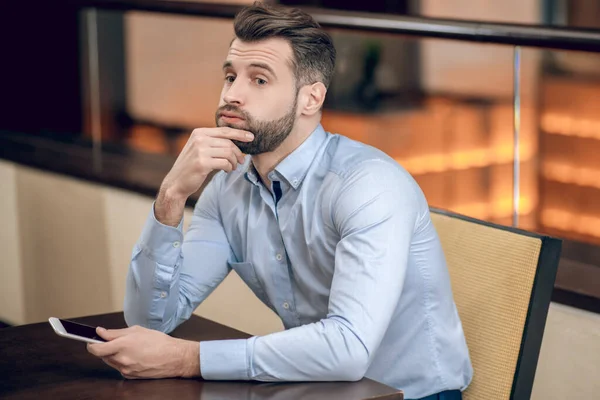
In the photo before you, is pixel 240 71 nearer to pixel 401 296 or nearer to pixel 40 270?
pixel 401 296

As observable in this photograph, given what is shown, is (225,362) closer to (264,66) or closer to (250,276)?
(250,276)

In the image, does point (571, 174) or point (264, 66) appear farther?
point (571, 174)

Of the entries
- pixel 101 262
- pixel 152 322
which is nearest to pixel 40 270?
pixel 101 262

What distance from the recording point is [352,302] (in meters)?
1.59

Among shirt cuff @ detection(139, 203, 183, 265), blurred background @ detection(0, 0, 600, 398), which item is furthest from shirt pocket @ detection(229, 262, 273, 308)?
blurred background @ detection(0, 0, 600, 398)

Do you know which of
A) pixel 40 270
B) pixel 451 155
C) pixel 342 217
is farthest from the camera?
pixel 451 155

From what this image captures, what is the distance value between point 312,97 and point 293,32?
0.13 meters

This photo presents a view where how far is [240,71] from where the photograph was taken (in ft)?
6.01

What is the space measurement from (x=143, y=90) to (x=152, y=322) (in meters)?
3.45

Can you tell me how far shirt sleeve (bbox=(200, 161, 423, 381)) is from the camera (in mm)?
1533

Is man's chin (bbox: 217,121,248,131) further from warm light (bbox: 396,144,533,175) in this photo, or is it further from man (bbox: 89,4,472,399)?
warm light (bbox: 396,144,533,175)

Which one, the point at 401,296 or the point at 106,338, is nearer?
the point at 106,338

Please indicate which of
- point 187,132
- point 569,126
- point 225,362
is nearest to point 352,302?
point 225,362

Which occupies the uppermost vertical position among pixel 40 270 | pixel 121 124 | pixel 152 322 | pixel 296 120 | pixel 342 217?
pixel 296 120
